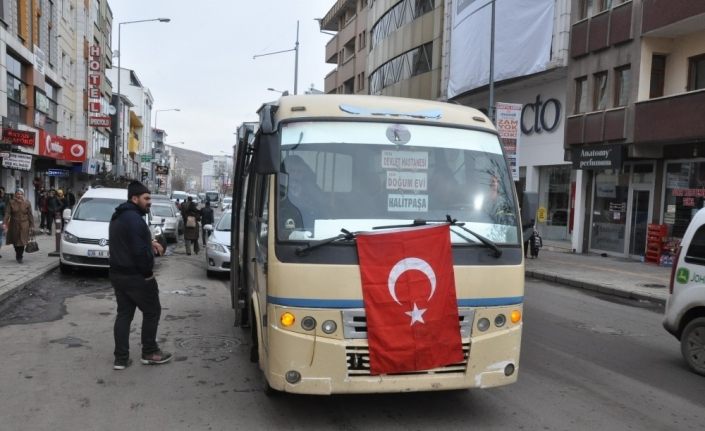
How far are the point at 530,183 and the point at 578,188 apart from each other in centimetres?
307

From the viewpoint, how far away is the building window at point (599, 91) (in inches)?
796

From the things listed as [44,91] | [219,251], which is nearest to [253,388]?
[219,251]

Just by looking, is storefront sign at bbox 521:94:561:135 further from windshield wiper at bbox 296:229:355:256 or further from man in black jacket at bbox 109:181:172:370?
windshield wiper at bbox 296:229:355:256

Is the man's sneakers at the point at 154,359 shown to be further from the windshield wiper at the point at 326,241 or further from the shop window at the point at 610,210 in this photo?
the shop window at the point at 610,210

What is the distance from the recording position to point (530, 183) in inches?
978

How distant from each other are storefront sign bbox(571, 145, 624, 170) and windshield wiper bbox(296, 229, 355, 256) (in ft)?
55.5

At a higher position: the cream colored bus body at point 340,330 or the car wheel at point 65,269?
the cream colored bus body at point 340,330

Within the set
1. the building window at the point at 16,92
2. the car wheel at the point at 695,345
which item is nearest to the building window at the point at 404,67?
the building window at the point at 16,92

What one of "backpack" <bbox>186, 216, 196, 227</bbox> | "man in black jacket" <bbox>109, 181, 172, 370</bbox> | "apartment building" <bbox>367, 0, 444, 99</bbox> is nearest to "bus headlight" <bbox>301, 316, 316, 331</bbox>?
"man in black jacket" <bbox>109, 181, 172, 370</bbox>

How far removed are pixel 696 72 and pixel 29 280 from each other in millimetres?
18194

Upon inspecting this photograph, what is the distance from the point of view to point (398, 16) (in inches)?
1414

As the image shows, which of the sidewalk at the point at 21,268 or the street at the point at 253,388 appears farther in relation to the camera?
the sidewalk at the point at 21,268

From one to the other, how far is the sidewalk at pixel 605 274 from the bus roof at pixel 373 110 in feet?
28.0

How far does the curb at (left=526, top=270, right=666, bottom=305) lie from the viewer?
1194 centimetres
